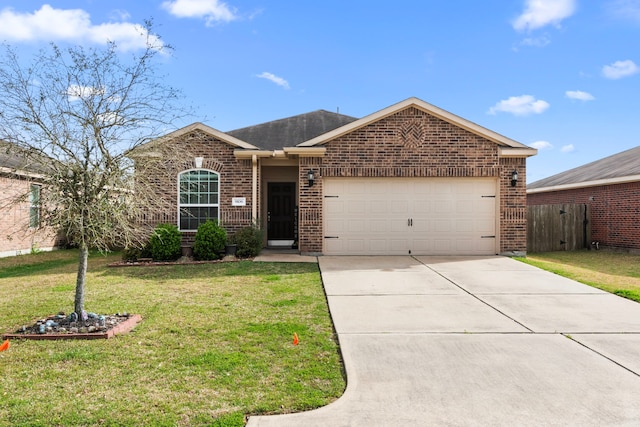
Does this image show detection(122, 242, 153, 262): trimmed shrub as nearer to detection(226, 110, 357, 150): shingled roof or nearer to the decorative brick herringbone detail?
detection(226, 110, 357, 150): shingled roof

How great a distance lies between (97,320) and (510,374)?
4887 mm

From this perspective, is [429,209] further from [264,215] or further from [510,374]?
[510,374]

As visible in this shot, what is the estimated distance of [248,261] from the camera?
11.2m

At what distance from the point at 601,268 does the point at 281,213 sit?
9.49 metres

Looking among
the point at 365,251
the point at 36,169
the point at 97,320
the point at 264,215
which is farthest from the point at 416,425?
the point at 264,215

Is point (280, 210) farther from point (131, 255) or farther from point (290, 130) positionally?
point (131, 255)

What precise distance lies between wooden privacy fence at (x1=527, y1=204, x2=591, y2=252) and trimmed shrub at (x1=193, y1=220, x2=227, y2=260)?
34.3 feet

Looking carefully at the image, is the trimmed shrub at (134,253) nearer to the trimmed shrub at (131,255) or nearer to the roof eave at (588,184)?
the trimmed shrub at (131,255)

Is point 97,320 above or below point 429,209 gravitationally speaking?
below

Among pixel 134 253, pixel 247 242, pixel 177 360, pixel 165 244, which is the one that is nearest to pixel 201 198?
pixel 165 244

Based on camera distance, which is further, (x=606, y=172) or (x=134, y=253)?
(x=606, y=172)

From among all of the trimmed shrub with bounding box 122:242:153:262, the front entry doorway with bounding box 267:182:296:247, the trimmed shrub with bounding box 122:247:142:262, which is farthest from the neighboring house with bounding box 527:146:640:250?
the trimmed shrub with bounding box 122:247:142:262

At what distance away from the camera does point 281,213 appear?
14.8 meters

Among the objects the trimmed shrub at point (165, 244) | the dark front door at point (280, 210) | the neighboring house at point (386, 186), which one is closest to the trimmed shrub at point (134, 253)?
the trimmed shrub at point (165, 244)
